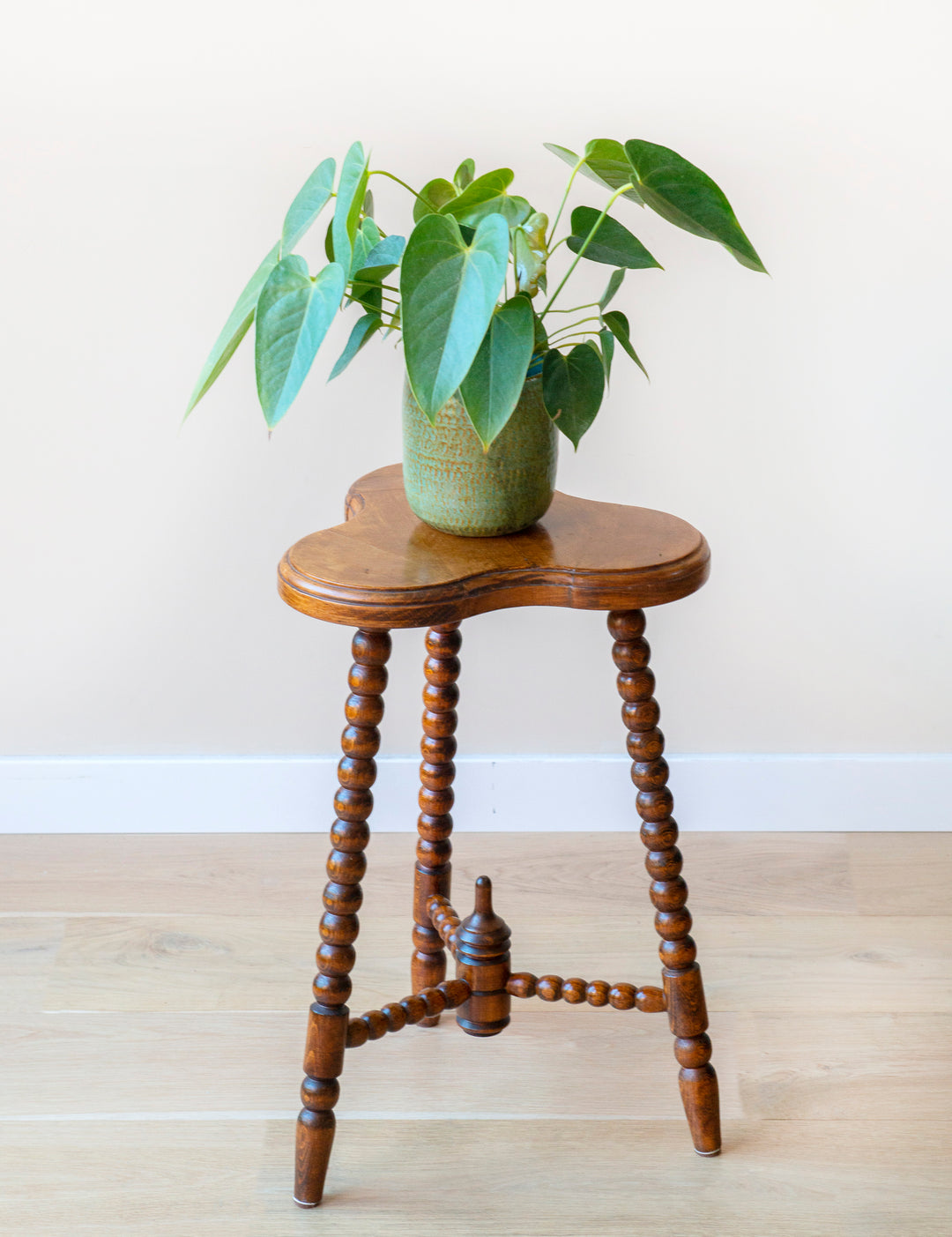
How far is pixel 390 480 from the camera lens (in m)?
1.13

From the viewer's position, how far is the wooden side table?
890 mm

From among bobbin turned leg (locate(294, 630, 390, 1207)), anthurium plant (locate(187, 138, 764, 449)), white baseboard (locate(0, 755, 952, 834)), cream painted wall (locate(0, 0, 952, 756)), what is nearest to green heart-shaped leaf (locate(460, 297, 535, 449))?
anthurium plant (locate(187, 138, 764, 449))

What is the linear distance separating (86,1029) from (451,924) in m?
0.45

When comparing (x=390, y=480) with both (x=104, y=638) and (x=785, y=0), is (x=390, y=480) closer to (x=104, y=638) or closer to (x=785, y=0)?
(x=104, y=638)

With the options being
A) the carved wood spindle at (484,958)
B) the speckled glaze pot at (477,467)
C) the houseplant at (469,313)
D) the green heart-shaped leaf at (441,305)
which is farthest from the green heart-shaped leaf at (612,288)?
the carved wood spindle at (484,958)

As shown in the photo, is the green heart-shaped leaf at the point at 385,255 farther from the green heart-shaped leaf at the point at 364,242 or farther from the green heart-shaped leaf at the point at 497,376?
the green heart-shaped leaf at the point at 497,376

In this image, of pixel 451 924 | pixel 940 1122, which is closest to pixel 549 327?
pixel 451 924

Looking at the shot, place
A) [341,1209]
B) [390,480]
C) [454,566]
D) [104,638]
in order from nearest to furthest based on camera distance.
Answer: [454,566]
[341,1209]
[390,480]
[104,638]

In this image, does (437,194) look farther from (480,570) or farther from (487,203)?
(480,570)

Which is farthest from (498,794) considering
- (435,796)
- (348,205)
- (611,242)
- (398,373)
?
(348,205)

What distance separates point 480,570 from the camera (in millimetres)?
892

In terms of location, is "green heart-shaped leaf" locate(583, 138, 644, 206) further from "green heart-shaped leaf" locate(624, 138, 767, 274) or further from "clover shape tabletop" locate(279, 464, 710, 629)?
"clover shape tabletop" locate(279, 464, 710, 629)

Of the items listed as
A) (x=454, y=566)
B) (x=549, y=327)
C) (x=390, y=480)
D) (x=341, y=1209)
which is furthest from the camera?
(x=549, y=327)

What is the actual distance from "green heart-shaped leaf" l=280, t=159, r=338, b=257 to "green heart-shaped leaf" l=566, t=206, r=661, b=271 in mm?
203
